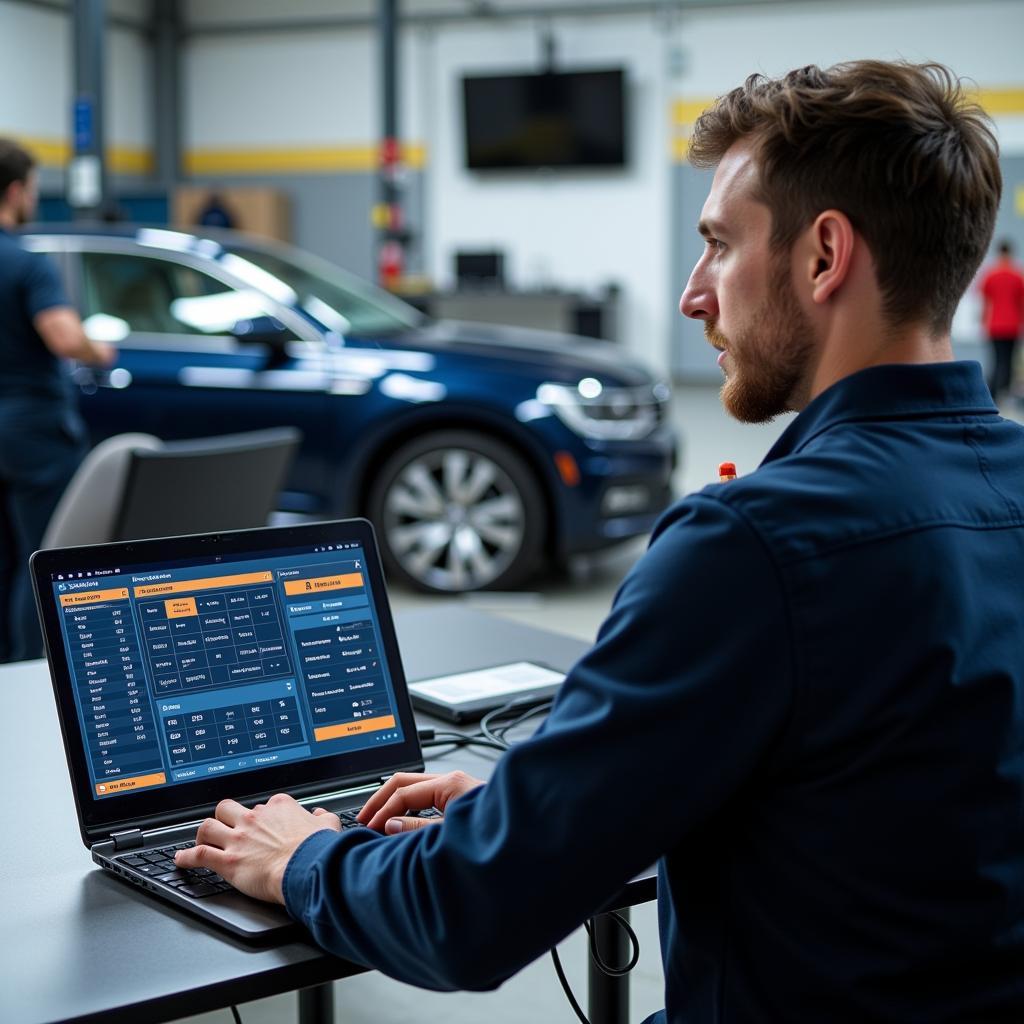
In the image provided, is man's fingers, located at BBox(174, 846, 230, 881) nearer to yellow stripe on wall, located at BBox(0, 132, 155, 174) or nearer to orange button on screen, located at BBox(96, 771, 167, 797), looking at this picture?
orange button on screen, located at BBox(96, 771, 167, 797)

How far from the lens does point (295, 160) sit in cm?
1742

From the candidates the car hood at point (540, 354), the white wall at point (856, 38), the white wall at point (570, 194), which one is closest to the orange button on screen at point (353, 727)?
the car hood at point (540, 354)

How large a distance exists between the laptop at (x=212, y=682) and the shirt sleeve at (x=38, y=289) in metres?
2.84

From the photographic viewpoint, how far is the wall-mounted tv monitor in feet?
51.1

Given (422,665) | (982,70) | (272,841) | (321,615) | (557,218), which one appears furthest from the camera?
(557,218)

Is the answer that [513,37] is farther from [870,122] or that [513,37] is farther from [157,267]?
[870,122]

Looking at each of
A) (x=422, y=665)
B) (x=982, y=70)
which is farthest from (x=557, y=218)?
(x=422, y=665)

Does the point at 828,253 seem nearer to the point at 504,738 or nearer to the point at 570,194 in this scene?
the point at 504,738

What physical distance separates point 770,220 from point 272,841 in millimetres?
708

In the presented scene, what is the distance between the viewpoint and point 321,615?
5.41ft

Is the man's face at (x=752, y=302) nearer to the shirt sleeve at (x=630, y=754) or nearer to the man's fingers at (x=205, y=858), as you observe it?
the shirt sleeve at (x=630, y=754)

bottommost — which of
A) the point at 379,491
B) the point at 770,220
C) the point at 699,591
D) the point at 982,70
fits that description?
the point at 379,491

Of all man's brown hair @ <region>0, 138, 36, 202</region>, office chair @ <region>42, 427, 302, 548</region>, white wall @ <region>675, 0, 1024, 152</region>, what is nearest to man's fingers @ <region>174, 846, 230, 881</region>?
office chair @ <region>42, 427, 302, 548</region>

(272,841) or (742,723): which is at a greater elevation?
(742,723)
